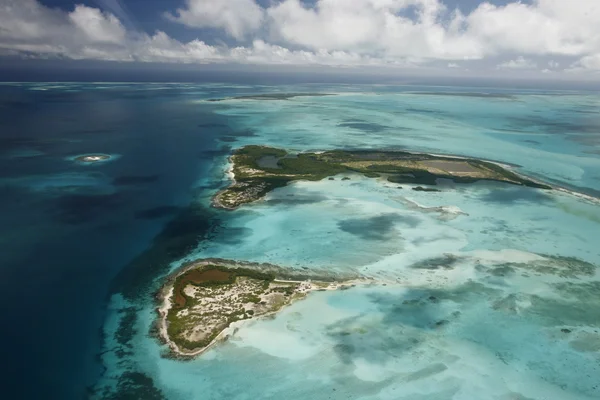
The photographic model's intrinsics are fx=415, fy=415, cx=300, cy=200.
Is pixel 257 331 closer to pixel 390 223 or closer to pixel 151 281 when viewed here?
pixel 151 281

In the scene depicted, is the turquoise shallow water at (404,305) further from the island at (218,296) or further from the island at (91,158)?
the island at (91,158)

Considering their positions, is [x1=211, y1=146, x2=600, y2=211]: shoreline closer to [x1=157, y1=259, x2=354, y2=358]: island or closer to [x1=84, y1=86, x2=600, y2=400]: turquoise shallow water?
[x1=84, y1=86, x2=600, y2=400]: turquoise shallow water

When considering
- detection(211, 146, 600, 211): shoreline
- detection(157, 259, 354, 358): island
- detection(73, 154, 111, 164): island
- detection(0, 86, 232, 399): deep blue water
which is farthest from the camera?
detection(73, 154, 111, 164): island

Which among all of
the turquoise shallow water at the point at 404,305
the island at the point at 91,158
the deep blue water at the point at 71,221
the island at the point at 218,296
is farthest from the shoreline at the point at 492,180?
the island at the point at 91,158

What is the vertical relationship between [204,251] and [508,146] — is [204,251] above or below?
below

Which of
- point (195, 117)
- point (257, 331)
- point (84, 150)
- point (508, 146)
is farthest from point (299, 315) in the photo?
point (195, 117)

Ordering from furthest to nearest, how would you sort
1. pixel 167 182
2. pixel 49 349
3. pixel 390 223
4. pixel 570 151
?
pixel 570 151
pixel 167 182
pixel 390 223
pixel 49 349

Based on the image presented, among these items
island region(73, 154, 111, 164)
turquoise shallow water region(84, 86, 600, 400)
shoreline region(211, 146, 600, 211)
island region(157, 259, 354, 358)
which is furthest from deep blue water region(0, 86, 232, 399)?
island region(157, 259, 354, 358)
